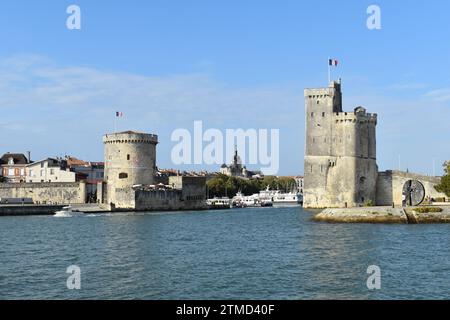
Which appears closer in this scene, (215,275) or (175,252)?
(215,275)

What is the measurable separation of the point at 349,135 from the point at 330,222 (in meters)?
20.4

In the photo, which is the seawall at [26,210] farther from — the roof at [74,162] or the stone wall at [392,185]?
the stone wall at [392,185]

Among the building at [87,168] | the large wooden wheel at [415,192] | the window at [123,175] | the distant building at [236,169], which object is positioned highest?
the distant building at [236,169]

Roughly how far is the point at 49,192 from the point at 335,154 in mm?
29856

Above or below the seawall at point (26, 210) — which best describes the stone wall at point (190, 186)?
above

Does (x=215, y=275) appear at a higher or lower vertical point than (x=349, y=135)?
lower

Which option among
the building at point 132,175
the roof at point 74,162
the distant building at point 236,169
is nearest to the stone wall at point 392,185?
the building at point 132,175

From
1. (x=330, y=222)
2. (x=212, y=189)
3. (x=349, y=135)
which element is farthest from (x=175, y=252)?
(x=212, y=189)

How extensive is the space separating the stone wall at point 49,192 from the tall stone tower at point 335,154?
23.5 m

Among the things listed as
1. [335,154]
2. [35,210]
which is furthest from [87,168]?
[335,154]

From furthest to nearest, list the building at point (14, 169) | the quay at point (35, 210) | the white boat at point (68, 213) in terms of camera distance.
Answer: the building at point (14, 169) < the quay at point (35, 210) < the white boat at point (68, 213)

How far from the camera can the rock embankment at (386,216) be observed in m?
37.4
